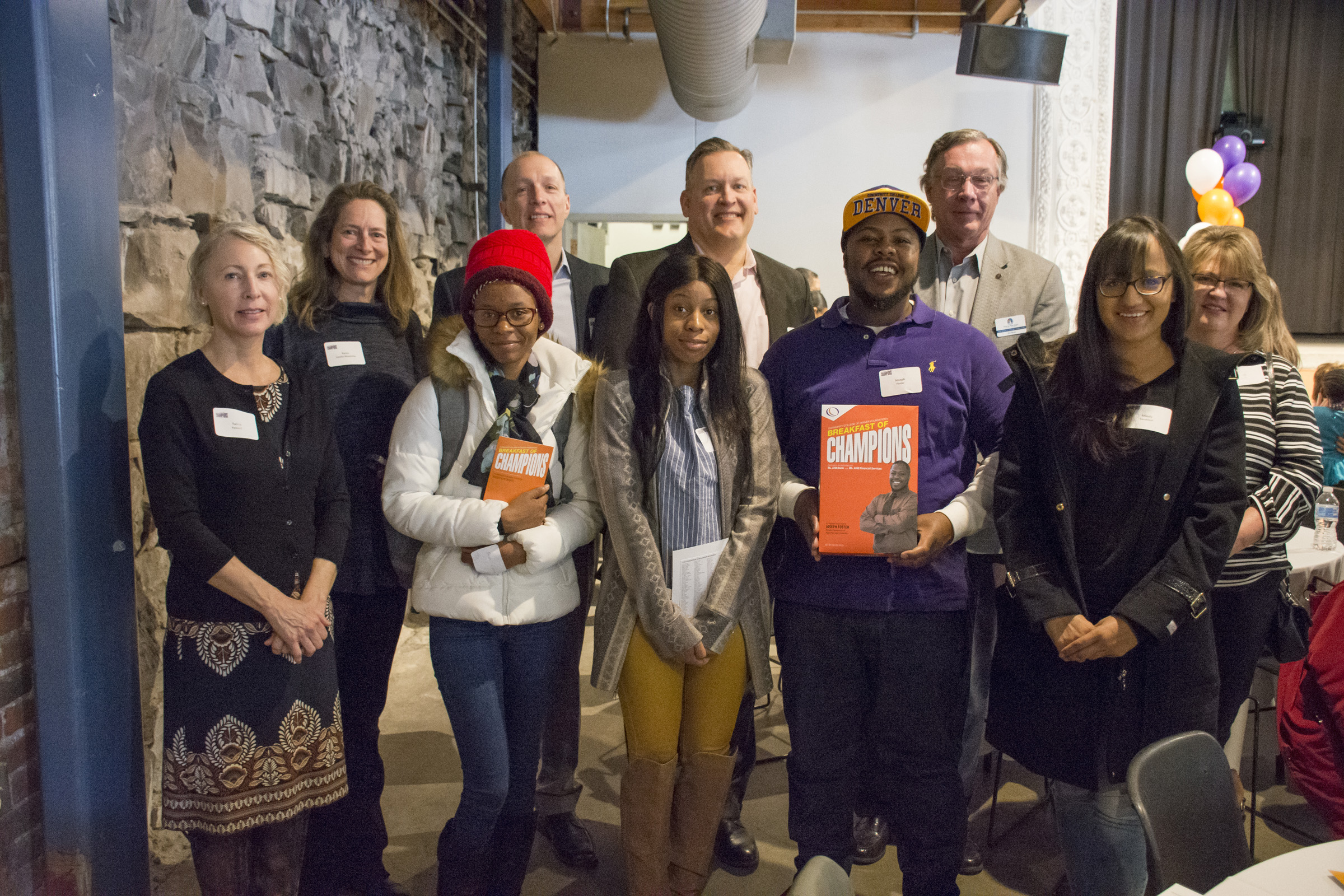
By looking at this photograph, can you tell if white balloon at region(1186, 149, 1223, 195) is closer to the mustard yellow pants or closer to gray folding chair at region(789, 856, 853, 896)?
the mustard yellow pants

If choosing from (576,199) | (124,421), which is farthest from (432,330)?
(576,199)

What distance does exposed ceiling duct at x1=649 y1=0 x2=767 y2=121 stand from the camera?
416 cm

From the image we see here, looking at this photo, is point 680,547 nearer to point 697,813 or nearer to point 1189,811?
point 697,813

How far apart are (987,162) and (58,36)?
89.2 inches

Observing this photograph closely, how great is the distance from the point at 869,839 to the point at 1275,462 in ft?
4.93

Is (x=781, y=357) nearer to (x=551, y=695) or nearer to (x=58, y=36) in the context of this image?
(x=551, y=695)

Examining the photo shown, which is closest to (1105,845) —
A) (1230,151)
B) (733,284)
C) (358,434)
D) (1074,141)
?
(733,284)

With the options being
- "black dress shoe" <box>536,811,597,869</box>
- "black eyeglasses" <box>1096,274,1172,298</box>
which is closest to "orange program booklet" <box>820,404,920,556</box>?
"black eyeglasses" <box>1096,274,1172,298</box>

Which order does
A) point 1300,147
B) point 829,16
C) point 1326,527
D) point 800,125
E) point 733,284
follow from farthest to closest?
point 1300,147, point 800,125, point 829,16, point 1326,527, point 733,284

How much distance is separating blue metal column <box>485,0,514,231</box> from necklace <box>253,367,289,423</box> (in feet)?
12.0

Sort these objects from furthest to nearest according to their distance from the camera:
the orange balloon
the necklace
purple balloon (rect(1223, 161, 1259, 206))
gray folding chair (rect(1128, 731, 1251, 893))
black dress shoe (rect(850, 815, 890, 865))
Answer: purple balloon (rect(1223, 161, 1259, 206))
the orange balloon
black dress shoe (rect(850, 815, 890, 865))
the necklace
gray folding chair (rect(1128, 731, 1251, 893))

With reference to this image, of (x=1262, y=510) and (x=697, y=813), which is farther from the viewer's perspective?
(x=697, y=813)

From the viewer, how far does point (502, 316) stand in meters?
1.96

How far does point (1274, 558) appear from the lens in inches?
76.0
